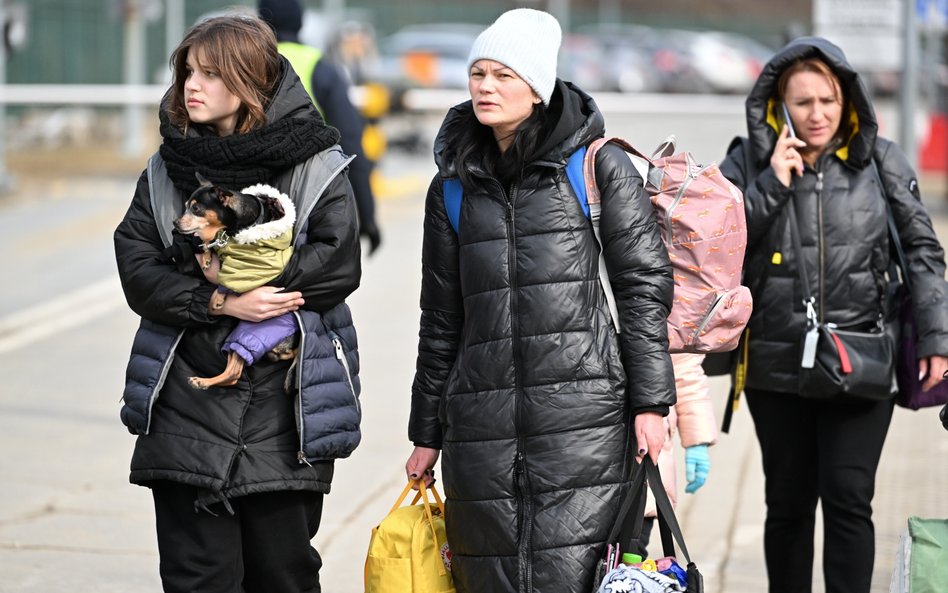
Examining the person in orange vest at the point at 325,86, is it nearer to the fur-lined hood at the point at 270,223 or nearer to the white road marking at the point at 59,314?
the fur-lined hood at the point at 270,223

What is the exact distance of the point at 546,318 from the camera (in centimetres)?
373

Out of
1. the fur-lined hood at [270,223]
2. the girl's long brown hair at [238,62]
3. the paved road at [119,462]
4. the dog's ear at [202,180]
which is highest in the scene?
the girl's long brown hair at [238,62]

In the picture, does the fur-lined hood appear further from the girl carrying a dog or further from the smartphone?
the smartphone

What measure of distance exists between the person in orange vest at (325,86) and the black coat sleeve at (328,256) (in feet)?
9.41

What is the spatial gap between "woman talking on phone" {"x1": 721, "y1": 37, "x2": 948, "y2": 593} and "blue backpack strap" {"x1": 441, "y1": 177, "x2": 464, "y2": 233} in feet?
4.07

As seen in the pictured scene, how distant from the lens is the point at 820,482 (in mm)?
4906

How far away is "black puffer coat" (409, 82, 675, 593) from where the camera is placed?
3.72 meters

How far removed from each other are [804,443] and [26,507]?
3.30 metres

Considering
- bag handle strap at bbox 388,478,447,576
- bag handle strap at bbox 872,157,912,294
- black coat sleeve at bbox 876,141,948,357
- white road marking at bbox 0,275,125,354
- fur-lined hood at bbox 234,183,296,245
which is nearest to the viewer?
fur-lined hood at bbox 234,183,296,245

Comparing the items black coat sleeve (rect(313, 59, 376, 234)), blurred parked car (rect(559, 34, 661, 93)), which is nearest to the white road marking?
black coat sleeve (rect(313, 59, 376, 234))

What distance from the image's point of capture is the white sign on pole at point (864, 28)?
1095 centimetres

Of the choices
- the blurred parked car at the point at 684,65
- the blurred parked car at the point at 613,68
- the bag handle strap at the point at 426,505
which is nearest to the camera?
the bag handle strap at the point at 426,505

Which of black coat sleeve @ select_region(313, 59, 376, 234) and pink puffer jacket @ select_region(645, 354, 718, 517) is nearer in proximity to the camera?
pink puffer jacket @ select_region(645, 354, 718, 517)

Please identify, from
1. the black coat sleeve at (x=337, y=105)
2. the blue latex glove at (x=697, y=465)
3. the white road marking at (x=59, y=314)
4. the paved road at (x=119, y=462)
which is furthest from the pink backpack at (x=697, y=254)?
the white road marking at (x=59, y=314)
